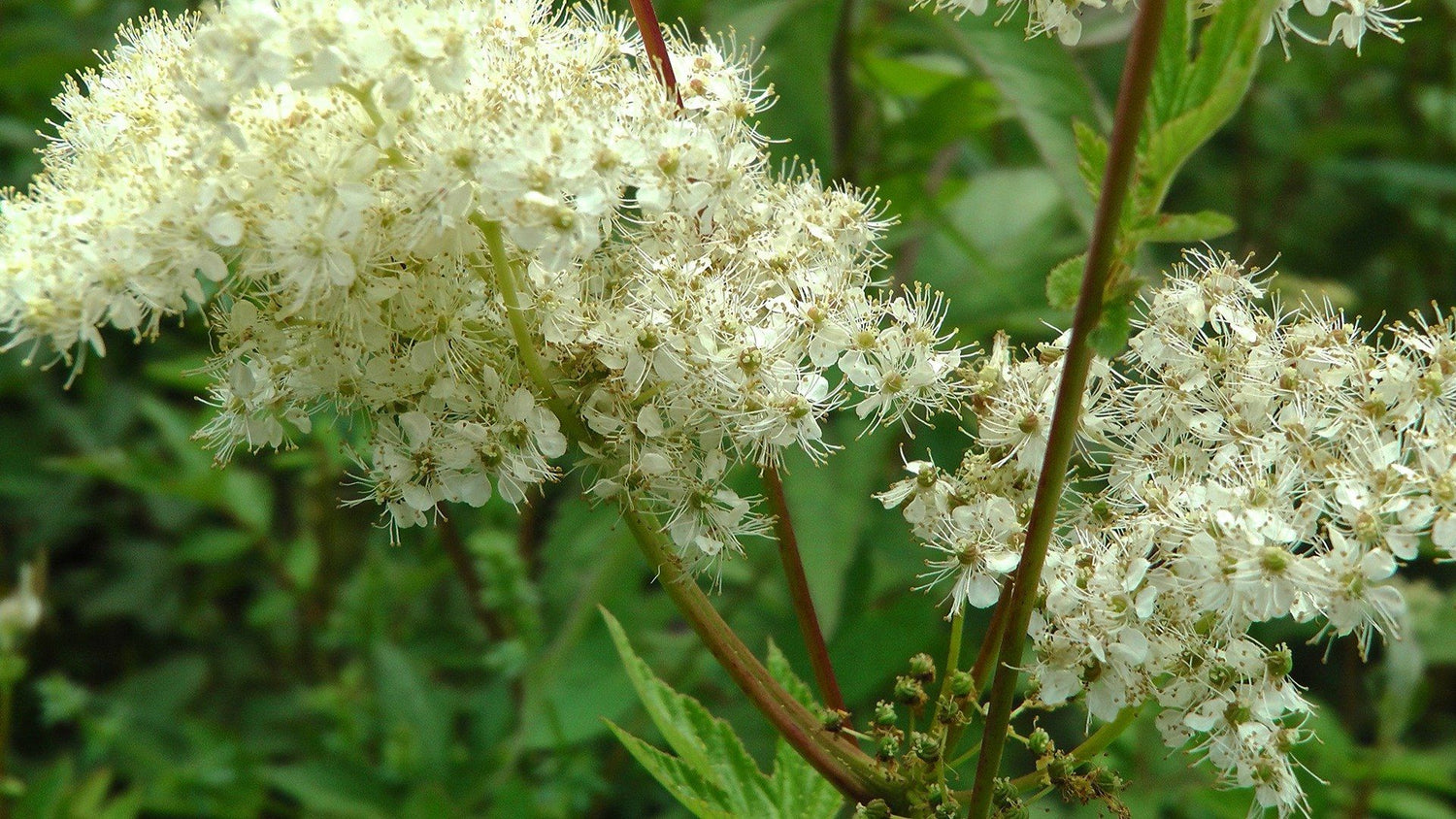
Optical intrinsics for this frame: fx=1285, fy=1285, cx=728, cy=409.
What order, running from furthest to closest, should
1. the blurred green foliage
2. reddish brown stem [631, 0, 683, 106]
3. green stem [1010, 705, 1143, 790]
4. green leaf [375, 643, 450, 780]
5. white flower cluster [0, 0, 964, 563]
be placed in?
green leaf [375, 643, 450, 780]
the blurred green foliage
reddish brown stem [631, 0, 683, 106]
green stem [1010, 705, 1143, 790]
white flower cluster [0, 0, 964, 563]

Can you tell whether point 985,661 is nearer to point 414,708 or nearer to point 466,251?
point 466,251

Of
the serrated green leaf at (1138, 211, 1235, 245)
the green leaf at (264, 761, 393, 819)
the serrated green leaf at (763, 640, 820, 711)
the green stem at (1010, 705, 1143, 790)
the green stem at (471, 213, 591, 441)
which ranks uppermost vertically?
the serrated green leaf at (1138, 211, 1235, 245)

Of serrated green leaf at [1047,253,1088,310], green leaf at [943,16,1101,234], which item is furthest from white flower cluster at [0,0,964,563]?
green leaf at [943,16,1101,234]

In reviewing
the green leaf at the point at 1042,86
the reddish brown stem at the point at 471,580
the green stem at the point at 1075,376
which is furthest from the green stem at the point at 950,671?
the reddish brown stem at the point at 471,580

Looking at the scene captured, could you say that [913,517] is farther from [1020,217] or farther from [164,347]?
[164,347]

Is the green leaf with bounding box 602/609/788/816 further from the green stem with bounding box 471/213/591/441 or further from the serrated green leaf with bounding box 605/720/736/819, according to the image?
the green stem with bounding box 471/213/591/441

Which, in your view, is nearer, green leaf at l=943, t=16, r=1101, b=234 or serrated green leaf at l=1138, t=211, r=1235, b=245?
serrated green leaf at l=1138, t=211, r=1235, b=245
